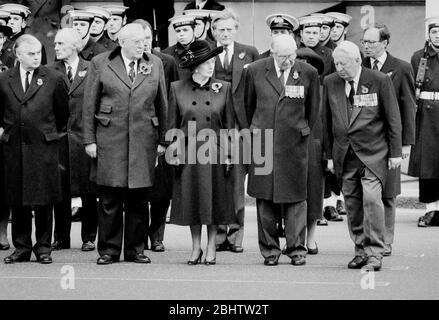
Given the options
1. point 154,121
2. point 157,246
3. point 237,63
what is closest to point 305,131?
point 154,121

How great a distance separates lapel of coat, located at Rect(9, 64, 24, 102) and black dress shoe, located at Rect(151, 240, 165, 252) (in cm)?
→ 207

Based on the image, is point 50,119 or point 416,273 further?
point 50,119

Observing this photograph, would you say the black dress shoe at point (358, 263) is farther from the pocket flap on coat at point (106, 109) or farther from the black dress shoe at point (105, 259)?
the pocket flap on coat at point (106, 109)

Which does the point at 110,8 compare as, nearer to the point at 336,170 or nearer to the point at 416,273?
the point at 336,170

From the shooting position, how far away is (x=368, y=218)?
43.1ft

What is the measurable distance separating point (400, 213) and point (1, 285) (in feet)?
22.0

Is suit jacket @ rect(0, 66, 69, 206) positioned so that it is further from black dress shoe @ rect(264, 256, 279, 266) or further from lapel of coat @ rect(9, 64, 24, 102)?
black dress shoe @ rect(264, 256, 279, 266)

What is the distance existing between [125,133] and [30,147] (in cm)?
94

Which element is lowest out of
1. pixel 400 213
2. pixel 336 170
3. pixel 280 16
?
pixel 400 213

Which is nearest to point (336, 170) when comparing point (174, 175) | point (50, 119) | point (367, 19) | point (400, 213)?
point (174, 175)

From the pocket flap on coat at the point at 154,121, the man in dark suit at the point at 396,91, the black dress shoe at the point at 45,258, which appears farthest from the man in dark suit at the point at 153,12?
the black dress shoe at the point at 45,258

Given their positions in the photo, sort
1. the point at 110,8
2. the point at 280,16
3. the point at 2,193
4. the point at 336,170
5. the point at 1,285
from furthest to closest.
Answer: the point at 110,8 < the point at 280,16 < the point at 2,193 < the point at 336,170 < the point at 1,285

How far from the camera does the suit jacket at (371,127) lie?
1316 cm

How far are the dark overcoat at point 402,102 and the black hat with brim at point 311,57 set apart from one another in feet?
2.18
